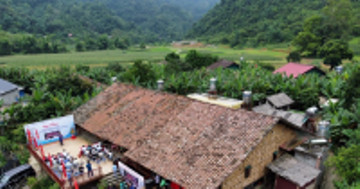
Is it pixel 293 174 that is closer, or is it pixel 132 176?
pixel 293 174

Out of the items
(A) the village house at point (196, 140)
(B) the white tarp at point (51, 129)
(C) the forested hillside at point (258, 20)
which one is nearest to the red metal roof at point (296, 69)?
(A) the village house at point (196, 140)

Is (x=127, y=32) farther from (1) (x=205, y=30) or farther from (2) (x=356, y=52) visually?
(2) (x=356, y=52)

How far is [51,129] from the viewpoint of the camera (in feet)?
56.2

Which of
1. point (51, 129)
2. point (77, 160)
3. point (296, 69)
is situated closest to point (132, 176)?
point (77, 160)

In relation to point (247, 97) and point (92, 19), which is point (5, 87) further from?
point (92, 19)

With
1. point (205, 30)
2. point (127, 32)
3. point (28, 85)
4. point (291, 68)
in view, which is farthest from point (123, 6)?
point (291, 68)

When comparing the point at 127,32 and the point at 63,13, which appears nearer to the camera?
the point at 63,13

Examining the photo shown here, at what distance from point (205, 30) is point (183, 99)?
74.8 meters

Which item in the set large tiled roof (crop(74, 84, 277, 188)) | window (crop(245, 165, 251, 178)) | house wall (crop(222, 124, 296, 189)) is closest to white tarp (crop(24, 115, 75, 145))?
large tiled roof (crop(74, 84, 277, 188))

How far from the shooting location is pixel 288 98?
2112 cm

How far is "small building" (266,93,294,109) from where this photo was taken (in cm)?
2013

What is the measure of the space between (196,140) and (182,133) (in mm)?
950

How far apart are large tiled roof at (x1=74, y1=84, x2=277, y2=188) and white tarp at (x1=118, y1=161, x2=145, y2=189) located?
53 cm

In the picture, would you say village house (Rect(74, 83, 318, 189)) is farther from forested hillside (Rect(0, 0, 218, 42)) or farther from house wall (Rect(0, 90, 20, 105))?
forested hillside (Rect(0, 0, 218, 42))
